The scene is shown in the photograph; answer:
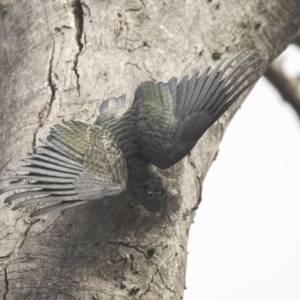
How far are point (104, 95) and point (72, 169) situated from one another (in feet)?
2.12

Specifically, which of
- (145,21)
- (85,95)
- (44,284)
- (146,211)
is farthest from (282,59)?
(44,284)

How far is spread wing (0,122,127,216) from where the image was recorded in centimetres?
232

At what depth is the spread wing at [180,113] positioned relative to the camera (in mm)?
2492

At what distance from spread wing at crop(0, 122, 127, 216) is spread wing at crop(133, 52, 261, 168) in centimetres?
11

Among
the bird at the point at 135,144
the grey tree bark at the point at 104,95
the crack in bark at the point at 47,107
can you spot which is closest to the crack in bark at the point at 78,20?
the grey tree bark at the point at 104,95

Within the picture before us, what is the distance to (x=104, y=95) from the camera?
302cm

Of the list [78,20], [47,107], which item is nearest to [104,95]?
[47,107]

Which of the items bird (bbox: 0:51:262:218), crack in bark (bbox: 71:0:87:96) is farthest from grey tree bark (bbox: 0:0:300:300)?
bird (bbox: 0:51:262:218)

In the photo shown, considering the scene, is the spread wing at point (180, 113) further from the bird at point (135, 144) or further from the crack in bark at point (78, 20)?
the crack in bark at point (78, 20)

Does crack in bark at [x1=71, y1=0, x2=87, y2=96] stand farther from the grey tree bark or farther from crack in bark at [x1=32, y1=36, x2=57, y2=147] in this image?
crack in bark at [x1=32, y1=36, x2=57, y2=147]

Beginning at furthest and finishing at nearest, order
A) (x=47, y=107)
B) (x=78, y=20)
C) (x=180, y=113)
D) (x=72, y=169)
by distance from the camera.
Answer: (x=78, y=20) → (x=47, y=107) → (x=180, y=113) → (x=72, y=169)

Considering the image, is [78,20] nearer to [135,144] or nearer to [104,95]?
[104,95]

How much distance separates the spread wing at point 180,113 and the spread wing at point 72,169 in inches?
4.5

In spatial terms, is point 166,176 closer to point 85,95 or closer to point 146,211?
point 146,211
